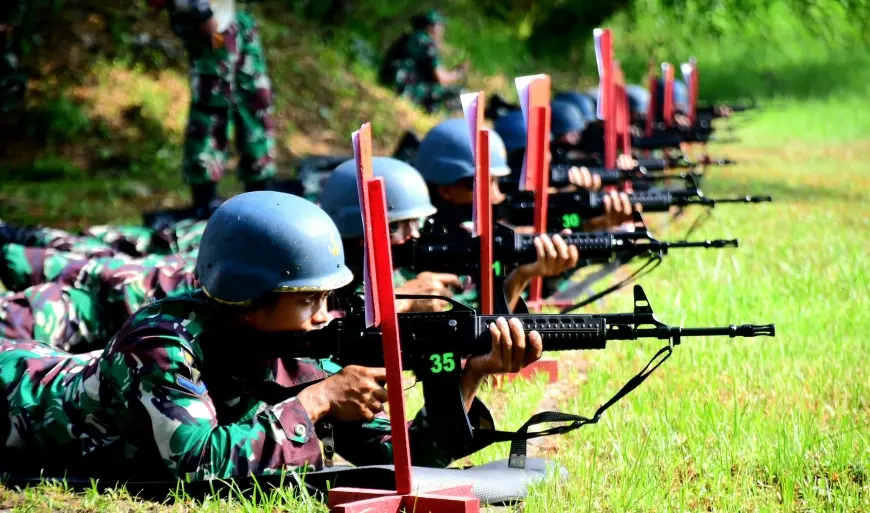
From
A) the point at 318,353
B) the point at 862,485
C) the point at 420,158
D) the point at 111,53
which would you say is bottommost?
the point at 862,485

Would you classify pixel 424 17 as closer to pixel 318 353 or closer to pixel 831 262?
pixel 831 262

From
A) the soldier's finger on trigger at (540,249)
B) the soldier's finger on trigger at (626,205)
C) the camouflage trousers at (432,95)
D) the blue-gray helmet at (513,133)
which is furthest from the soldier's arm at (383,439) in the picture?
the camouflage trousers at (432,95)

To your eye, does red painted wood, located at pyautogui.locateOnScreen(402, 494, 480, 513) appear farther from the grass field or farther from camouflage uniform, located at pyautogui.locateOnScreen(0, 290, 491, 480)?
camouflage uniform, located at pyautogui.locateOnScreen(0, 290, 491, 480)

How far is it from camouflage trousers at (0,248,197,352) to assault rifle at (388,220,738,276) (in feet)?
3.19

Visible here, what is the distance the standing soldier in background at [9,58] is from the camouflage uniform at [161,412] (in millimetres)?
6839

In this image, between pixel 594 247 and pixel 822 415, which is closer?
pixel 822 415

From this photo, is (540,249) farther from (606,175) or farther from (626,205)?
(606,175)

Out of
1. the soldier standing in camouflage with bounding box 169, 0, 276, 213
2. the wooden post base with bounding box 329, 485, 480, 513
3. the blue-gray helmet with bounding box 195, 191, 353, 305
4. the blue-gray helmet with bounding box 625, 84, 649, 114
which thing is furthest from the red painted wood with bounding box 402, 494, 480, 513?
the blue-gray helmet with bounding box 625, 84, 649, 114

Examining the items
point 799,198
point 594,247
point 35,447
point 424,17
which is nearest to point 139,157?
point 424,17

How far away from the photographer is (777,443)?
4504mm

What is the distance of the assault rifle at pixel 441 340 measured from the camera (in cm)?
392

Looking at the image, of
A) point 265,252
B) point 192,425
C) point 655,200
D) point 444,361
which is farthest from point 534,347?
point 655,200

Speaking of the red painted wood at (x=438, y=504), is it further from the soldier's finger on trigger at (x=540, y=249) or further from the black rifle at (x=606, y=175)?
the black rifle at (x=606, y=175)

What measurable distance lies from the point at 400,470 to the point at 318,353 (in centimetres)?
44
